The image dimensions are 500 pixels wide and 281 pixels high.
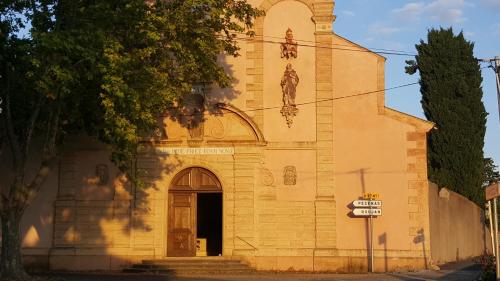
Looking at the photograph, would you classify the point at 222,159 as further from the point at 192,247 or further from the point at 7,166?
the point at 7,166

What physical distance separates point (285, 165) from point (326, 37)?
465 centimetres

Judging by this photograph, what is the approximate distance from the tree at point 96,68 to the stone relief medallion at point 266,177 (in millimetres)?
4315

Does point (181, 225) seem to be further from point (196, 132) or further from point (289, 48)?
point (289, 48)

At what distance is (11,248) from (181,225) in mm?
6951

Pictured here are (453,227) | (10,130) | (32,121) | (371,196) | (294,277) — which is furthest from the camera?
(453,227)

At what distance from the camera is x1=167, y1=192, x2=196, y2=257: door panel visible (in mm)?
23031

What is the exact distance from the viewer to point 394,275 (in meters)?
20.8

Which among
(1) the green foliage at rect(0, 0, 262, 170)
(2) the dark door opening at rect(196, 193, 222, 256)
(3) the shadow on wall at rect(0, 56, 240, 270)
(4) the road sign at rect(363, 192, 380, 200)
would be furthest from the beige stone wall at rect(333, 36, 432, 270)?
(2) the dark door opening at rect(196, 193, 222, 256)

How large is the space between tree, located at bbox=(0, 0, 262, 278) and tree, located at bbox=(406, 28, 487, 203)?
59.0ft

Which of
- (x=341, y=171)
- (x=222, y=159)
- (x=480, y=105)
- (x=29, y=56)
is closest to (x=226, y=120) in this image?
(x=222, y=159)

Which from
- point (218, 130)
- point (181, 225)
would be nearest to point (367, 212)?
point (218, 130)

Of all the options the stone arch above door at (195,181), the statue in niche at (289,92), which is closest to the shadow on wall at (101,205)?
the stone arch above door at (195,181)

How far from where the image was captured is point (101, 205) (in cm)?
2305

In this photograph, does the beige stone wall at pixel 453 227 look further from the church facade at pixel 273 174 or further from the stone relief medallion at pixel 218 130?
the stone relief medallion at pixel 218 130
